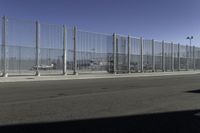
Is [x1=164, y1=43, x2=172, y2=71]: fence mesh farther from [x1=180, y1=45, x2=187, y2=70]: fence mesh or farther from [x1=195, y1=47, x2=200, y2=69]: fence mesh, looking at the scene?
[x1=195, y1=47, x2=200, y2=69]: fence mesh

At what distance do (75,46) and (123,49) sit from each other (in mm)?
10891

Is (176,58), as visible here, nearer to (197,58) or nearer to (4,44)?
(197,58)

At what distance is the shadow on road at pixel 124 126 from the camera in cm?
835

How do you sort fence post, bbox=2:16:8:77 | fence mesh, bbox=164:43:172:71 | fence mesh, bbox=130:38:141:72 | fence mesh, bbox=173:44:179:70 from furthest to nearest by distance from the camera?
fence mesh, bbox=173:44:179:70 → fence mesh, bbox=164:43:172:71 → fence mesh, bbox=130:38:141:72 → fence post, bbox=2:16:8:77

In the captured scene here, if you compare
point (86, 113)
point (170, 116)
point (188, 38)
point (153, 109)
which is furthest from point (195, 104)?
point (188, 38)

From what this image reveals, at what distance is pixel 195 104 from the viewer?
45.3 feet

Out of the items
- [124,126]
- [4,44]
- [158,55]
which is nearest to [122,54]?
[158,55]

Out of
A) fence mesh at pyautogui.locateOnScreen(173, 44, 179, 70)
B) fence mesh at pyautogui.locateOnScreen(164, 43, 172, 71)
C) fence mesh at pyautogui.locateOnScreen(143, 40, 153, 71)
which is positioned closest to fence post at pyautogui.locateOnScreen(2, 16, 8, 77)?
fence mesh at pyautogui.locateOnScreen(143, 40, 153, 71)

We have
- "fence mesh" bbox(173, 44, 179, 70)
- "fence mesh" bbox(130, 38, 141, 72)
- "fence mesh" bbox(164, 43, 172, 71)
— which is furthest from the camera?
"fence mesh" bbox(173, 44, 179, 70)

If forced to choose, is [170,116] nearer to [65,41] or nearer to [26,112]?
[26,112]

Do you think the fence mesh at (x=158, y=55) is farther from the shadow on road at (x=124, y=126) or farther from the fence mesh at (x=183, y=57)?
the shadow on road at (x=124, y=126)

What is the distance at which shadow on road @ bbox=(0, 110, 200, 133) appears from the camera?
8.35 m

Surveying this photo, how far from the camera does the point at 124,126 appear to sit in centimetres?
891

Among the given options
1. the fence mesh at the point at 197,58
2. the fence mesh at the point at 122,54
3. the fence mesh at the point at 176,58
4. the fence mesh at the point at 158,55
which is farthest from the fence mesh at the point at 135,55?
the fence mesh at the point at 197,58
